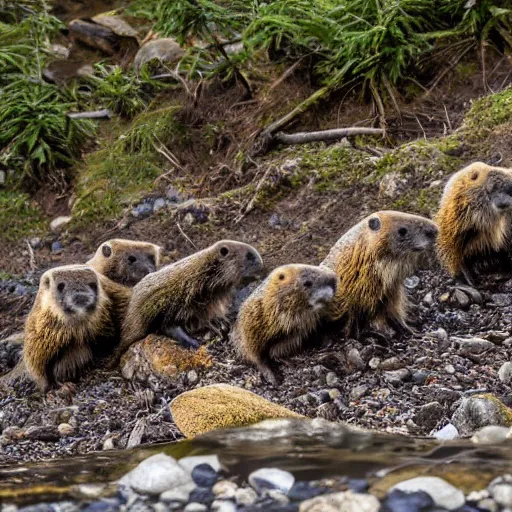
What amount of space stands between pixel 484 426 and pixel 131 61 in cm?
1049

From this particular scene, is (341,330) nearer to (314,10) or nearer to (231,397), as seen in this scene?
(231,397)

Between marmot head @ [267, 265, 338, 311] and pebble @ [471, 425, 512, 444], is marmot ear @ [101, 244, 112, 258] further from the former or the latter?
pebble @ [471, 425, 512, 444]

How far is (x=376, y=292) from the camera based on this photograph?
605 cm

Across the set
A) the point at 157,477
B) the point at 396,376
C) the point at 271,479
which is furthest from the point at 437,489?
the point at 396,376

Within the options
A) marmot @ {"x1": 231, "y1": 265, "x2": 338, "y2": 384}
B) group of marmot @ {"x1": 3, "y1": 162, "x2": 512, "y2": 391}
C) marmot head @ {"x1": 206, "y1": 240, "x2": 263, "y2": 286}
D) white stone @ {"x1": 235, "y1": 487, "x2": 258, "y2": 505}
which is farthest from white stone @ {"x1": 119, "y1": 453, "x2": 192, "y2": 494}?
marmot head @ {"x1": 206, "y1": 240, "x2": 263, "y2": 286}

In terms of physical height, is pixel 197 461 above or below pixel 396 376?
above

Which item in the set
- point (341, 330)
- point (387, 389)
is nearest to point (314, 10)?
point (341, 330)

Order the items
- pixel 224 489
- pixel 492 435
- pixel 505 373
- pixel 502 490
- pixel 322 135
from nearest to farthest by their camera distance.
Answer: pixel 502 490 < pixel 224 489 < pixel 492 435 < pixel 505 373 < pixel 322 135

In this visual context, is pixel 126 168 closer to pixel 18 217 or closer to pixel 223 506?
pixel 18 217

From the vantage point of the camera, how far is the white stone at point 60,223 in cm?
1015

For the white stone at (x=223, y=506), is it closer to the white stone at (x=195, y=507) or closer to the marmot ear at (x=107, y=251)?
the white stone at (x=195, y=507)

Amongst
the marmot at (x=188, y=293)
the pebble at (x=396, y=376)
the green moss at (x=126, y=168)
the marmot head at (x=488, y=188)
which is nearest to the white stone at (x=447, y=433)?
the pebble at (x=396, y=376)

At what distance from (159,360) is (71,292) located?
101 centimetres

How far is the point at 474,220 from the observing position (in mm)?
6461
